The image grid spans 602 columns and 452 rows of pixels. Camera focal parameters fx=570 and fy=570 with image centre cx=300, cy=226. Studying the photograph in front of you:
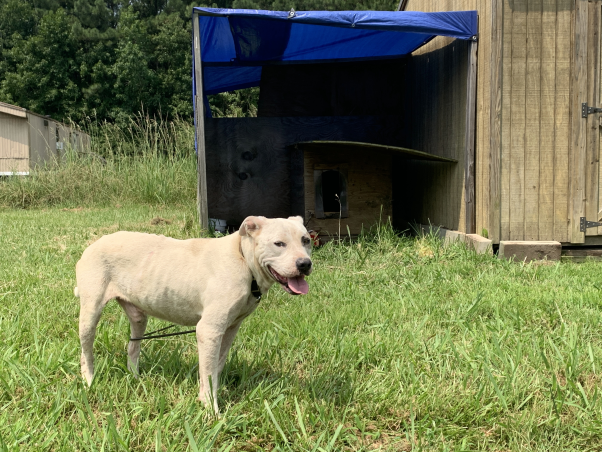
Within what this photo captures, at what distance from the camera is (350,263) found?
5395 millimetres

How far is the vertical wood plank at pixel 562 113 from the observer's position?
5469 millimetres

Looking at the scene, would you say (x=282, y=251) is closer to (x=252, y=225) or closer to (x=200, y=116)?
(x=252, y=225)

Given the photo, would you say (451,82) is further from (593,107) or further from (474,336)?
(474,336)

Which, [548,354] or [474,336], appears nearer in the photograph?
[548,354]

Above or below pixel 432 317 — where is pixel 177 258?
above

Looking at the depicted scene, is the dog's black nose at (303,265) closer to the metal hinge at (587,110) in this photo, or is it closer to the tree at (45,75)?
the metal hinge at (587,110)

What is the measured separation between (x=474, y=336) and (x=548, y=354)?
39 cm

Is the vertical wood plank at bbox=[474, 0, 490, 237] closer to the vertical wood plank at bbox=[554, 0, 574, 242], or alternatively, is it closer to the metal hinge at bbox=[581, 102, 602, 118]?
the vertical wood plank at bbox=[554, 0, 574, 242]

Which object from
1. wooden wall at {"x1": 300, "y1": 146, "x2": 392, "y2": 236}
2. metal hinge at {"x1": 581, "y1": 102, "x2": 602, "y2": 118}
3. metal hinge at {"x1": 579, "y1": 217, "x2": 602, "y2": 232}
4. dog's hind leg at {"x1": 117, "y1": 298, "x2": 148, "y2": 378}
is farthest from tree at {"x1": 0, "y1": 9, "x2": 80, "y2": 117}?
dog's hind leg at {"x1": 117, "y1": 298, "x2": 148, "y2": 378}

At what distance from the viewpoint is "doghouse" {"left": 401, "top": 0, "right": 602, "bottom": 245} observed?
5445mm

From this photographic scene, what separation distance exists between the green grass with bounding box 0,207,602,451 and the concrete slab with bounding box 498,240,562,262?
0.97 m

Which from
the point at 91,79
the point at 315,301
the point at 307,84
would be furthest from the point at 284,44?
the point at 91,79

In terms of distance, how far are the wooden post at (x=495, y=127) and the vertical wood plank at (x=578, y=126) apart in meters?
0.70

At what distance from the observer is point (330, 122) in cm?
855
